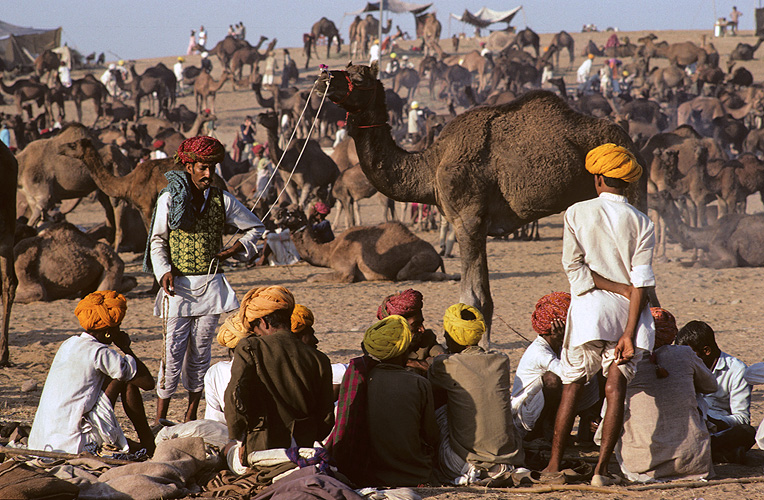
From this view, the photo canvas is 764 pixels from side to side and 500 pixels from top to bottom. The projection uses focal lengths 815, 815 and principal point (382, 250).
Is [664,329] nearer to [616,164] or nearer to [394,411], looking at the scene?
[616,164]

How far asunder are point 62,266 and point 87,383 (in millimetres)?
6182

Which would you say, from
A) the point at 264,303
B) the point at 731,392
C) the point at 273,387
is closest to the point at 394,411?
the point at 273,387

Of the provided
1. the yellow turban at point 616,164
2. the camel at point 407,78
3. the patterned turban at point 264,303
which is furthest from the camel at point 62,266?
the camel at point 407,78

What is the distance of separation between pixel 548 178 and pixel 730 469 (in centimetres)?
304

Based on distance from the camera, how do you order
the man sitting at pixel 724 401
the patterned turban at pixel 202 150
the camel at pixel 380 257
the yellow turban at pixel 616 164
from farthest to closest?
the camel at pixel 380 257 → the patterned turban at pixel 202 150 → the man sitting at pixel 724 401 → the yellow turban at pixel 616 164

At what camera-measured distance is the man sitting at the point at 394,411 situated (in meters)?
4.19

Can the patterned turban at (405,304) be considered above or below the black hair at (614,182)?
below

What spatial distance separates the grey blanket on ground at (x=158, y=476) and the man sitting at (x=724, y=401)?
117 inches

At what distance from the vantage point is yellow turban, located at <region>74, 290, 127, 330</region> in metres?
4.60

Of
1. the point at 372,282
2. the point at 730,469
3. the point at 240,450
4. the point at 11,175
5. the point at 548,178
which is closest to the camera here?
the point at 240,450

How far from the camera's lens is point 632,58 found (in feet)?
169

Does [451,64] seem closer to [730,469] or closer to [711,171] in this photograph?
[711,171]

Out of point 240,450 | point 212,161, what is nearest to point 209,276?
point 212,161

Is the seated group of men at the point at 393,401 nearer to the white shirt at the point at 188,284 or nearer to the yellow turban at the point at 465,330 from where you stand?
the yellow turban at the point at 465,330
